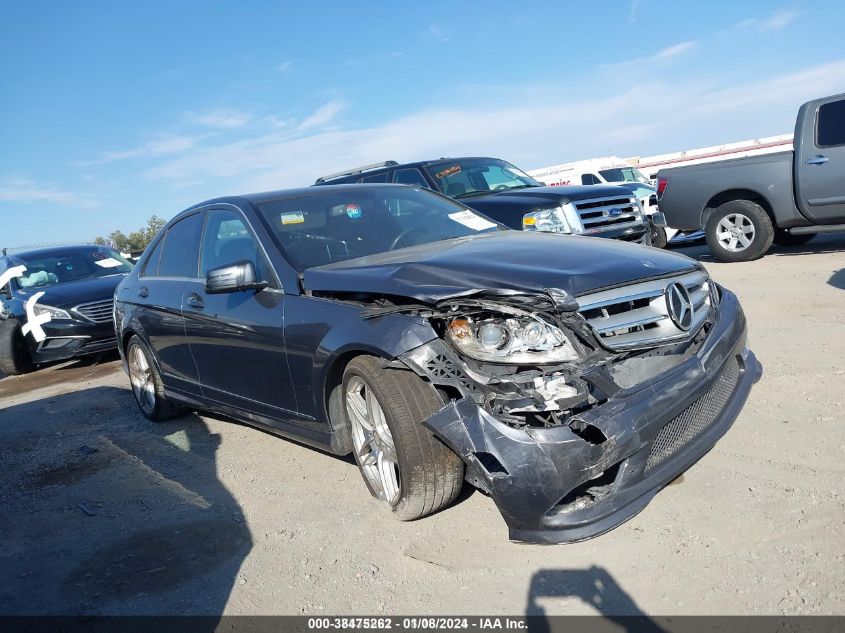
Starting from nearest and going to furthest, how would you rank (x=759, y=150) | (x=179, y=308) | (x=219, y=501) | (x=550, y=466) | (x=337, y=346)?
1. (x=550, y=466)
2. (x=337, y=346)
3. (x=219, y=501)
4. (x=179, y=308)
5. (x=759, y=150)

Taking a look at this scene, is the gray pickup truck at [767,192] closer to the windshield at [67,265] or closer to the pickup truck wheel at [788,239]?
the pickup truck wheel at [788,239]

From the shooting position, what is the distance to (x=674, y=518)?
128 inches

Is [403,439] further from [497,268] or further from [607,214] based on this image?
[607,214]

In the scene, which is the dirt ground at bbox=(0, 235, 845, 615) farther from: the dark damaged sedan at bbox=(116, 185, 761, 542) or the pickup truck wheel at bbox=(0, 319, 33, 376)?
the pickup truck wheel at bbox=(0, 319, 33, 376)

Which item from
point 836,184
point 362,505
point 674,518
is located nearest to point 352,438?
point 362,505

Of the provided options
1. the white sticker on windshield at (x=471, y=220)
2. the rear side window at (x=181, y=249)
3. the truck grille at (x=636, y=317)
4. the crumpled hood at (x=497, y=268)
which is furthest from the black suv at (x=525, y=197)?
the truck grille at (x=636, y=317)

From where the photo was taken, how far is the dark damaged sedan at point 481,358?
285cm

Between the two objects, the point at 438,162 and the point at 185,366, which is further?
the point at 438,162

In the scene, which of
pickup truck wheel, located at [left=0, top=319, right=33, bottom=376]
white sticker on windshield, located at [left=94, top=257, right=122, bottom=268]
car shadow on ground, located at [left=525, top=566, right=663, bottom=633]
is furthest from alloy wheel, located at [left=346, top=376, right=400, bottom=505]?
white sticker on windshield, located at [left=94, top=257, right=122, bottom=268]

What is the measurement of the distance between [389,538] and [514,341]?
116 cm

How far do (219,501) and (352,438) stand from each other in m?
1.07

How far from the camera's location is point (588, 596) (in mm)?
2787

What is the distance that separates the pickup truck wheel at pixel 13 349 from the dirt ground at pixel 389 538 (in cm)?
435

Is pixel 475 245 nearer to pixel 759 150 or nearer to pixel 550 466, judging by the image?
pixel 550 466
